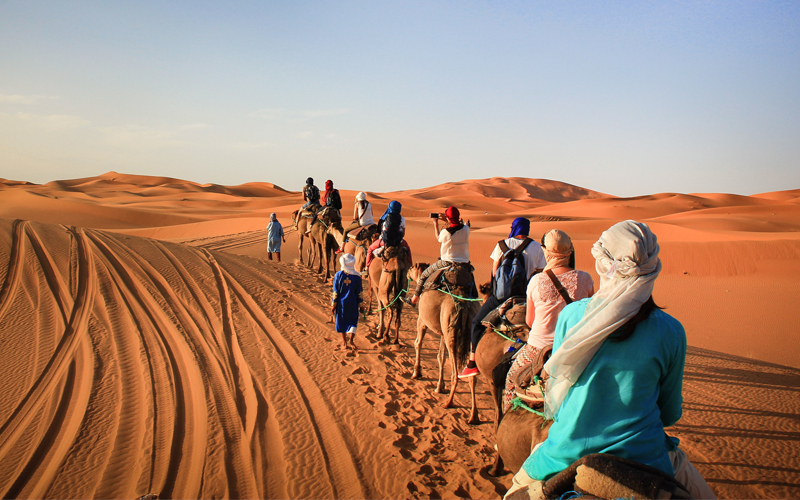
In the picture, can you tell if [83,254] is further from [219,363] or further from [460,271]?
[460,271]

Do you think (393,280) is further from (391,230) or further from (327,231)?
(327,231)

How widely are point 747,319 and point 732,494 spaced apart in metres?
10.4

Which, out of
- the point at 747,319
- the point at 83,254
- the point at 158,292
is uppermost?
the point at 83,254

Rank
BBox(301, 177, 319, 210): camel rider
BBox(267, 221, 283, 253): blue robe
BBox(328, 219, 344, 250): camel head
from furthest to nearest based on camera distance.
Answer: BBox(267, 221, 283, 253): blue robe < BBox(301, 177, 319, 210): camel rider < BBox(328, 219, 344, 250): camel head

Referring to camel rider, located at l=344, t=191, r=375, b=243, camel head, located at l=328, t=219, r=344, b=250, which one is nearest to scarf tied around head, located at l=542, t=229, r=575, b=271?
camel rider, located at l=344, t=191, r=375, b=243

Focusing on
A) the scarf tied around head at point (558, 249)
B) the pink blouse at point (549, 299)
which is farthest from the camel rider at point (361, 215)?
the pink blouse at point (549, 299)

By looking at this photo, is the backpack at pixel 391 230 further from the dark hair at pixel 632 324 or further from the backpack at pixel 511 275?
the dark hair at pixel 632 324

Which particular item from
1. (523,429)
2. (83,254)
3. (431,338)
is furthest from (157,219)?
(523,429)

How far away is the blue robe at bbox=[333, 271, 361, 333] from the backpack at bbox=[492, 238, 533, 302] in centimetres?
377

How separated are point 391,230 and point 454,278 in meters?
2.48

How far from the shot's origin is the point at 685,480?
229cm

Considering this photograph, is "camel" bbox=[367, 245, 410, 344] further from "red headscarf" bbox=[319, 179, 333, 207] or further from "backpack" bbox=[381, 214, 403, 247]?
"red headscarf" bbox=[319, 179, 333, 207]

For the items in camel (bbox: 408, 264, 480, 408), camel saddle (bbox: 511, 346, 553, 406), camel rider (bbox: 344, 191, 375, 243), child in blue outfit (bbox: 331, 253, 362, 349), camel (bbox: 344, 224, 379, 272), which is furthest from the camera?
camel rider (bbox: 344, 191, 375, 243)

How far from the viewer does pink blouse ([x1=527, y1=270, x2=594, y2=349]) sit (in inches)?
145
